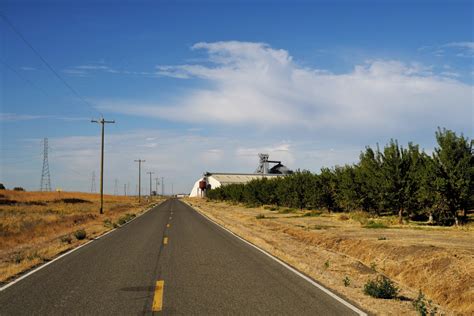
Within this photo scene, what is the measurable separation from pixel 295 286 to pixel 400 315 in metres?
2.38

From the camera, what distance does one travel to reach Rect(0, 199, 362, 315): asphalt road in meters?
7.00

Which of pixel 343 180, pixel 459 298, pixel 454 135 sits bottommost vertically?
pixel 459 298

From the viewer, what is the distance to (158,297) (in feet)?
25.5

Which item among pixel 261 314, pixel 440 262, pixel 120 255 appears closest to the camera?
pixel 261 314

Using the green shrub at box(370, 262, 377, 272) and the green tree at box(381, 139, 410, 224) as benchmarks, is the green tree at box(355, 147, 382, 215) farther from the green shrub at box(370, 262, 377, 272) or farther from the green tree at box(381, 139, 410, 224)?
the green shrub at box(370, 262, 377, 272)

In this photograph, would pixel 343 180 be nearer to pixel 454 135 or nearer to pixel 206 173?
pixel 454 135

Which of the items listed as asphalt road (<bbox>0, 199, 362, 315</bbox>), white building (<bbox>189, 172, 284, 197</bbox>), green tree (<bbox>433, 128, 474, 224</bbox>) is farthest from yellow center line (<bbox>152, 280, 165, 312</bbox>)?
white building (<bbox>189, 172, 284, 197</bbox>)

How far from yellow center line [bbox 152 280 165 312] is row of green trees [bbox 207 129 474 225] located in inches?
787

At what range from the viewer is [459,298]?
9.05 metres

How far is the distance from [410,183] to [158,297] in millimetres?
24587

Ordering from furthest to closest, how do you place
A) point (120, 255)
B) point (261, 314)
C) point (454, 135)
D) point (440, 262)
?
point (454, 135) → point (120, 255) → point (440, 262) → point (261, 314)

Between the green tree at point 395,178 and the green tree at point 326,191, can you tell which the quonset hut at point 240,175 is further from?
the green tree at point 395,178

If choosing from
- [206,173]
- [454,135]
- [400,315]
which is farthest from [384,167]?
[206,173]

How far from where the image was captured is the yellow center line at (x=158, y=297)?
7.00 meters
